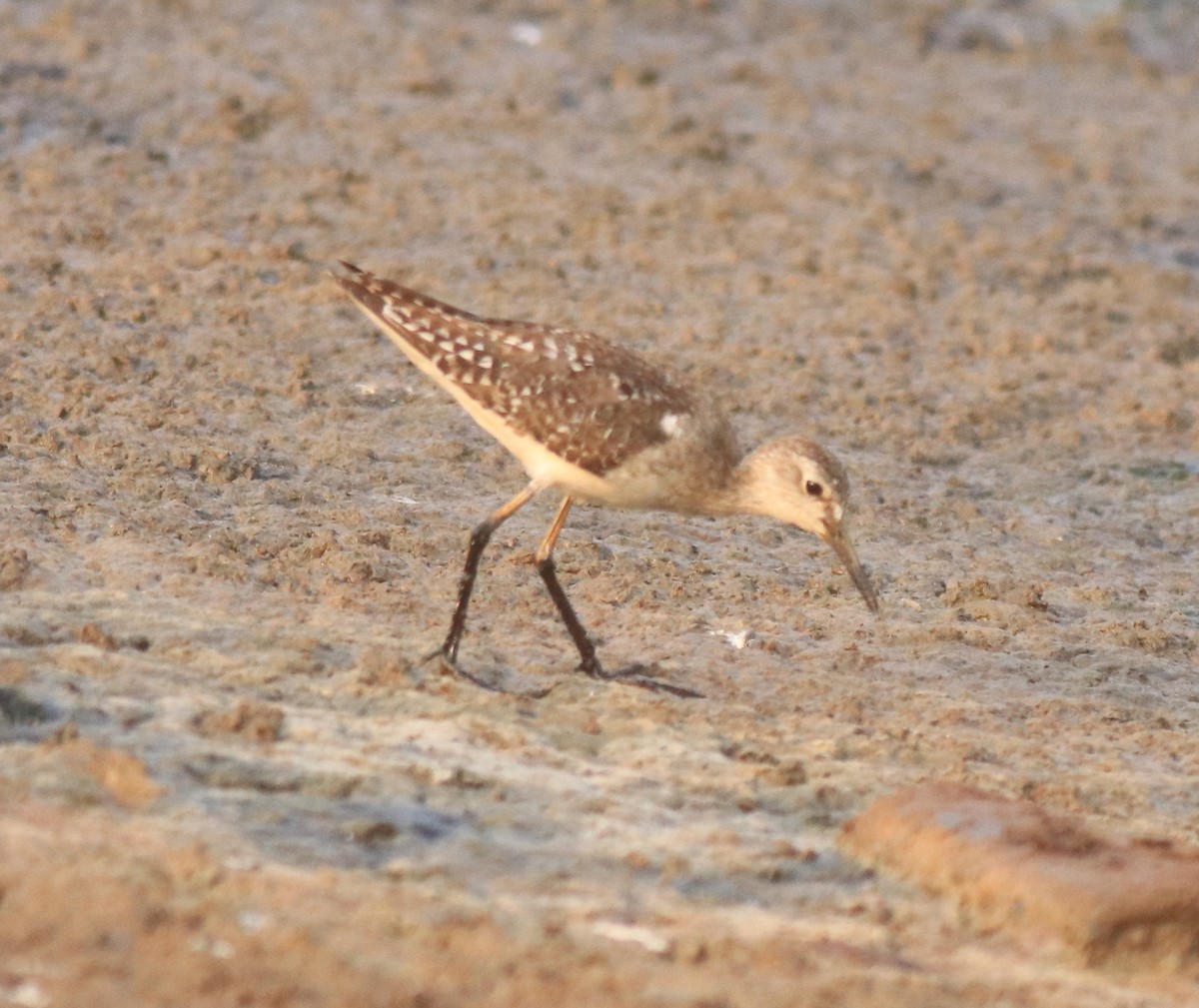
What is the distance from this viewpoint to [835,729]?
628cm

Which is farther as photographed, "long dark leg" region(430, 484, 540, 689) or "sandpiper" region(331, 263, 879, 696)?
"sandpiper" region(331, 263, 879, 696)

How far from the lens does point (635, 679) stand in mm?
6410

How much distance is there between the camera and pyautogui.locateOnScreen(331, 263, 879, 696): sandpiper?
21.7 ft

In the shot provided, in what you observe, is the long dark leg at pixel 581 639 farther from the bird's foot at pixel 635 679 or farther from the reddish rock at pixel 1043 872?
the reddish rock at pixel 1043 872

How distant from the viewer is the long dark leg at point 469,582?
6324mm

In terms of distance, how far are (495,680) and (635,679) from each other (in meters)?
0.46

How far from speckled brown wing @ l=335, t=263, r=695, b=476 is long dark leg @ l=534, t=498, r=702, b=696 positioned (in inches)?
14.3

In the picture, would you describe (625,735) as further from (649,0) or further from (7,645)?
(649,0)

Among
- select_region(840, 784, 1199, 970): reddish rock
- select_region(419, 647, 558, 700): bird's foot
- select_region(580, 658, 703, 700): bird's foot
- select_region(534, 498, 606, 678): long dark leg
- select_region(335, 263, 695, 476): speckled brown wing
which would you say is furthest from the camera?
select_region(335, 263, 695, 476): speckled brown wing

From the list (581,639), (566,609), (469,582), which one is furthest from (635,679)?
(469,582)

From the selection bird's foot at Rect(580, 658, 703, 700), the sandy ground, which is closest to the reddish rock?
the sandy ground

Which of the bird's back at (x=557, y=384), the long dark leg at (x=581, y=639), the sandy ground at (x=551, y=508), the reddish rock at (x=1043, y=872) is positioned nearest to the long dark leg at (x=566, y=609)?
the long dark leg at (x=581, y=639)

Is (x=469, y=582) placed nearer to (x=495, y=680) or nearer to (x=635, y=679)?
(x=495, y=680)

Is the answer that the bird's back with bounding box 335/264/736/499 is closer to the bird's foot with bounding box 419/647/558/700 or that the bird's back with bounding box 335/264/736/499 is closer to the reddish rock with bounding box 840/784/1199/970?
the bird's foot with bounding box 419/647/558/700
